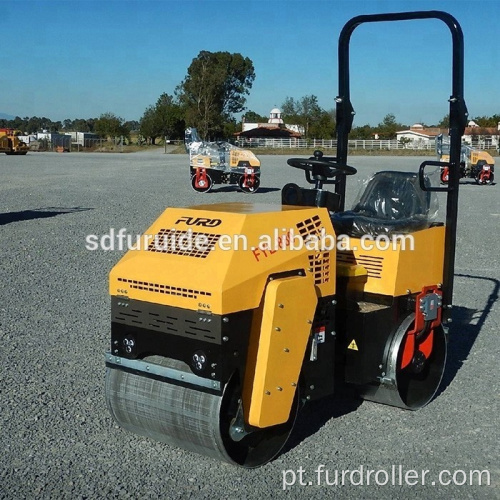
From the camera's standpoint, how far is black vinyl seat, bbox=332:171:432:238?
456cm

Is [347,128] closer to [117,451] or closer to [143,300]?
[143,300]

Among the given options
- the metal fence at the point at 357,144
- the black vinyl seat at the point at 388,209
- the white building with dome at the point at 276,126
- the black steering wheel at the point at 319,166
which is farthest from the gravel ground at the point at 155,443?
the white building with dome at the point at 276,126

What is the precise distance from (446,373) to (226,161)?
15.6 metres

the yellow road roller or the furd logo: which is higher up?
the furd logo

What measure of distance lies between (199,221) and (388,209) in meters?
1.62

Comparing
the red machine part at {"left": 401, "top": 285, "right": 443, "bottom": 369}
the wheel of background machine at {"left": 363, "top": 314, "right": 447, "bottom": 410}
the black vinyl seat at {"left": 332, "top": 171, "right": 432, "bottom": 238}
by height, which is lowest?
the wheel of background machine at {"left": 363, "top": 314, "right": 447, "bottom": 410}

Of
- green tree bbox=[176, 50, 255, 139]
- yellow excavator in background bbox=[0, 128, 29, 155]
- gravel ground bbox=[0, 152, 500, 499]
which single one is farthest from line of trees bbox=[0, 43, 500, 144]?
gravel ground bbox=[0, 152, 500, 499]

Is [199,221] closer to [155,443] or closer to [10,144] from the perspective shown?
[155,443]

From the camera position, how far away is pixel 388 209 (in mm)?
4953

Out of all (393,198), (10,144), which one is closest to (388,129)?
(10,144)

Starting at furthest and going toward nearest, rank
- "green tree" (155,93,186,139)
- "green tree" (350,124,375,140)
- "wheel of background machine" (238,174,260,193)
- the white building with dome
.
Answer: the white building with dome, "green tree" (155,93,186,139), "green tree" (350,124,375,140), "wheel of background machine" (238,174,260,193)

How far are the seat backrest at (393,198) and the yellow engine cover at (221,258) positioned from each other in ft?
3.45

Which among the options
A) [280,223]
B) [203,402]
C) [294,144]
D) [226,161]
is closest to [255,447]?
[203,402]

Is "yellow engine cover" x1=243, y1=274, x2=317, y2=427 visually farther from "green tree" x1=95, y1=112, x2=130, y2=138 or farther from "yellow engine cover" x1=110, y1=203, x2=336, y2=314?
"green tree" x1=95, y1=112, x2=130, y2=138
